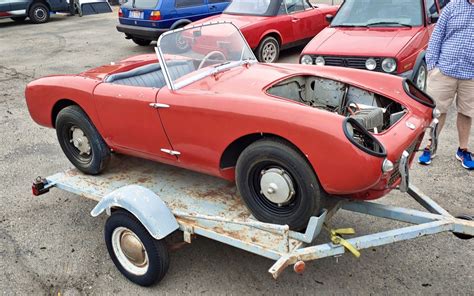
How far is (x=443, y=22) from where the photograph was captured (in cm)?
434

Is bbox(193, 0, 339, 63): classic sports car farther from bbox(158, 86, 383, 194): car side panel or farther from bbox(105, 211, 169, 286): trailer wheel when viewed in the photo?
bbox(105, 211, 169, 286): trailer wheel

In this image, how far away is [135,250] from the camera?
3166mm

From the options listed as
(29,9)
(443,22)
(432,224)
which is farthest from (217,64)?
(29,9)

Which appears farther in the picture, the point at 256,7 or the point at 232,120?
the point at 256,7

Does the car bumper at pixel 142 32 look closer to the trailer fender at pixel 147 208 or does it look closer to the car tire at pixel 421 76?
the car tire at pixel 421 76

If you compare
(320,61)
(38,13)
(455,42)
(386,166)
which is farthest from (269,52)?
(38,13)

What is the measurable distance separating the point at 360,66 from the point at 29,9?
13.8m

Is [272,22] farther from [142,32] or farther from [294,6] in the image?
[142,32]

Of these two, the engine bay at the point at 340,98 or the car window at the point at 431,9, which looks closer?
the engine bay at the point at 340,98

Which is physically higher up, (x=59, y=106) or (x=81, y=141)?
(x=59, y=106)

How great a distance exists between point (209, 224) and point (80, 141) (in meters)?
1.71

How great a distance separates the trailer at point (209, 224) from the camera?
265 centimetres

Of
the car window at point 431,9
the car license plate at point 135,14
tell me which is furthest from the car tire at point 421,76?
the car license plate at point 135,14

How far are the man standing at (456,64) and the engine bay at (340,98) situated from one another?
140cm
